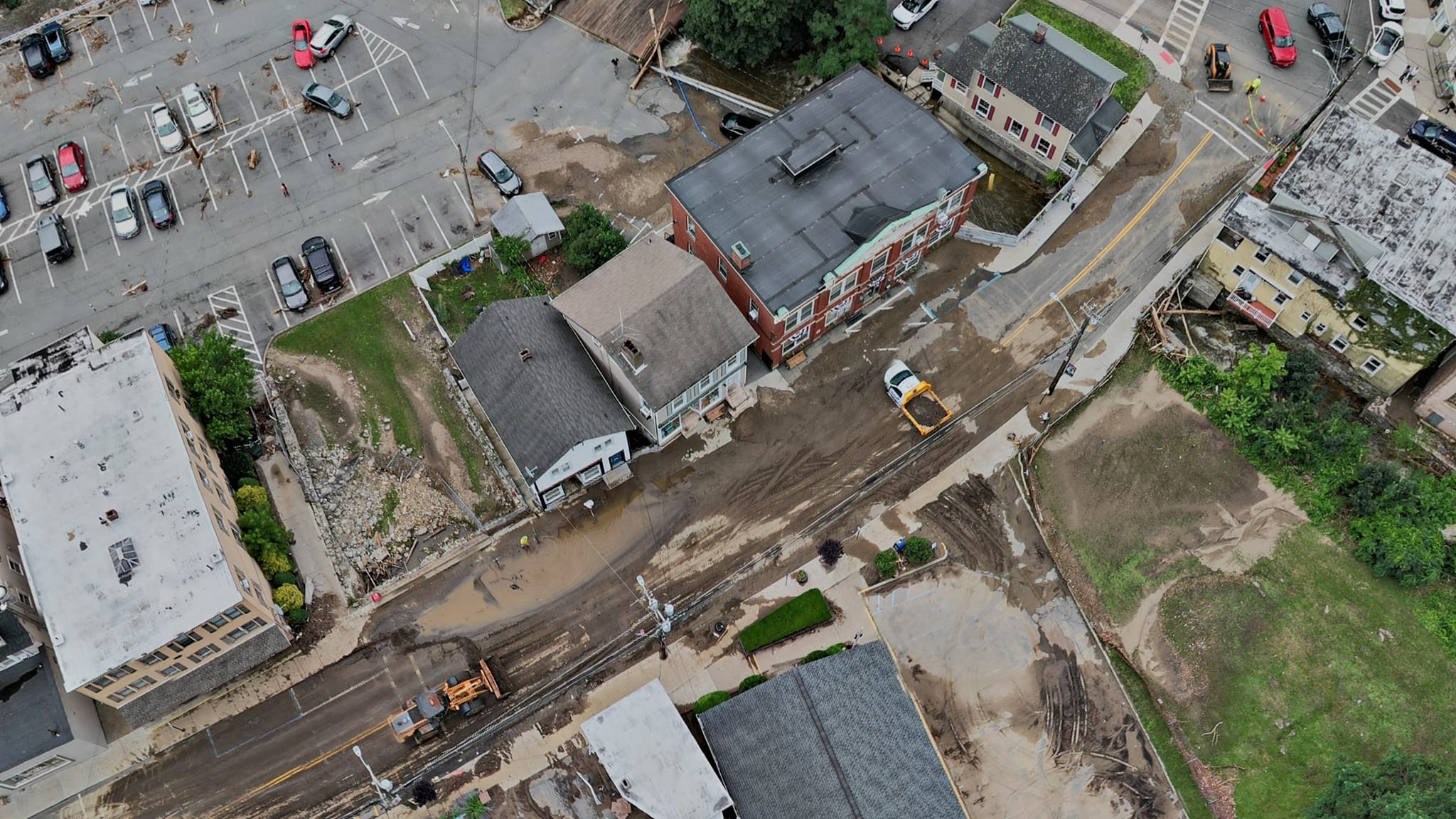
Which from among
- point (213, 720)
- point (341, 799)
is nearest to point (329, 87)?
point (213, 720)

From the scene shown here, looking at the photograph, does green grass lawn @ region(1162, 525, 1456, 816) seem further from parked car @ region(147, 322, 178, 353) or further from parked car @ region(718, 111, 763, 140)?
parked car @ region(147, 322, 178, 353)

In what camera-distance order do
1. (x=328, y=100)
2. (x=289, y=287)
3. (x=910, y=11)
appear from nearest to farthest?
1. (x=289, y=287)
2. (x=328, y=100)
3. (x=910, y=11)

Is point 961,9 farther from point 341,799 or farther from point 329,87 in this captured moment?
point 341,799

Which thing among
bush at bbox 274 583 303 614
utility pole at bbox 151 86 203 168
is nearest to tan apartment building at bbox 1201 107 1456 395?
bush at bbox 274 583 303 614

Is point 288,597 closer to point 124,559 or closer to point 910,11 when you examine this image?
point 124,559

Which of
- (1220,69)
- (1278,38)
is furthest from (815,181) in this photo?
(1278,38)

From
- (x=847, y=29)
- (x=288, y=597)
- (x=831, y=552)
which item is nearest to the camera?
(x=288, y=597)
